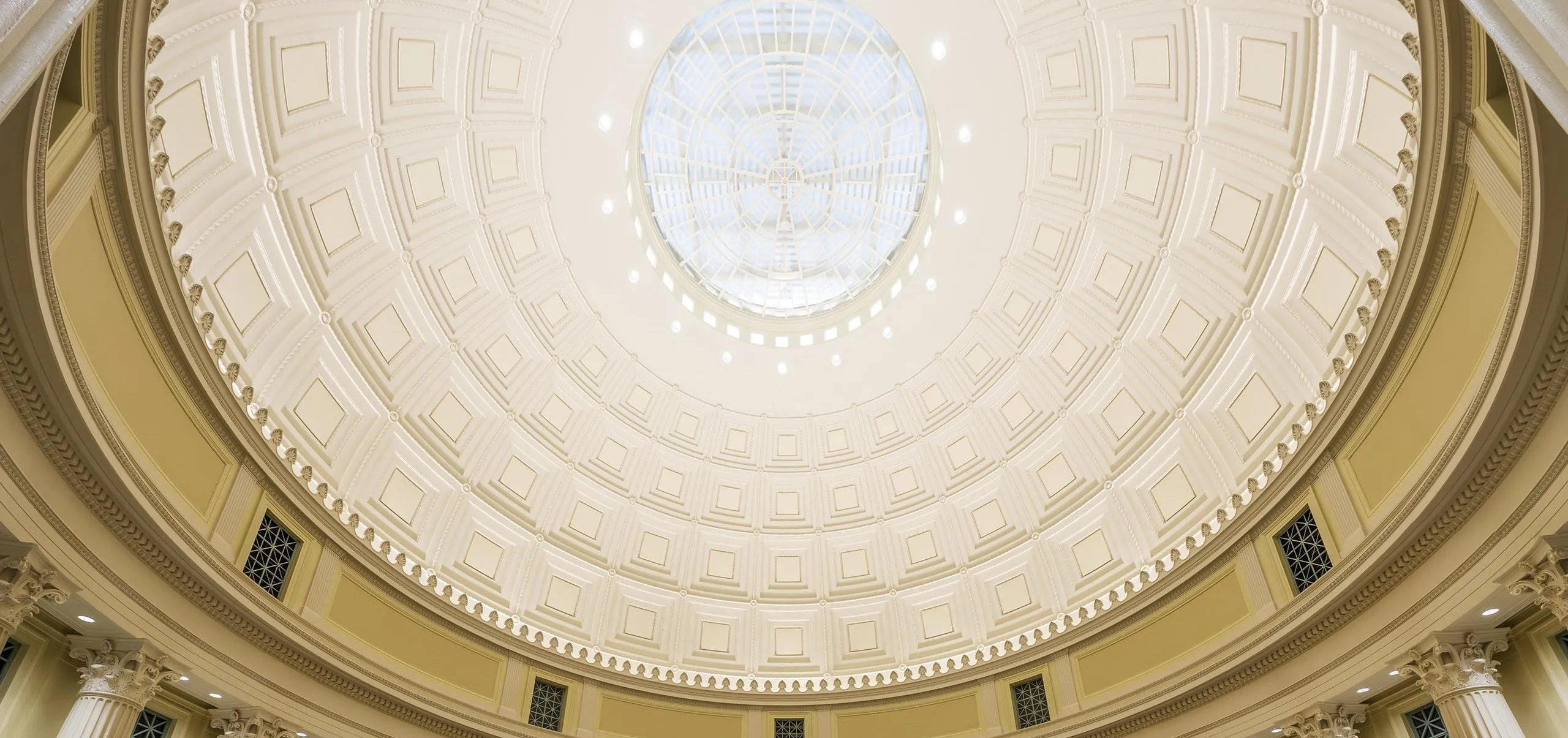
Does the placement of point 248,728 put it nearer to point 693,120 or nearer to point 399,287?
point 399,287

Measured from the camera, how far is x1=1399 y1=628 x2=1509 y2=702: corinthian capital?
468 inches

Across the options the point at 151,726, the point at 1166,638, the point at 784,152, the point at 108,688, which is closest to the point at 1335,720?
the point at 1166,638

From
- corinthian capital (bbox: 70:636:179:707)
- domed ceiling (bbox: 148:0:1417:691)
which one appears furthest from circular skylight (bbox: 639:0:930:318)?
corinthian capital (bbox: 70:636:179:707)

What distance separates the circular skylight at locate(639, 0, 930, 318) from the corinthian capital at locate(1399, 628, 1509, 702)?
18.1 meters

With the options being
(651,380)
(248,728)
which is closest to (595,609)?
(651,380)

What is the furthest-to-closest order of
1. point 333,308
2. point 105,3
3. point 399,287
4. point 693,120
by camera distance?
point 693,120, point 399,287, point 333,308, point 105,3

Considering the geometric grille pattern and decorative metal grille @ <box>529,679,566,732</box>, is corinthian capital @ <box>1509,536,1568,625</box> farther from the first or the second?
decorative metal grille @ <box>529,679,566,732</box>

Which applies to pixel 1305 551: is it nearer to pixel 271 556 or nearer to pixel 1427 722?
pixel 1427 722

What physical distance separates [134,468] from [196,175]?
5.83 meters

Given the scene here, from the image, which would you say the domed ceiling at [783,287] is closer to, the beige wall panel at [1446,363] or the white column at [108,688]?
the beige wall panel at [1446,363]

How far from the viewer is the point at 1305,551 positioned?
15.9 m

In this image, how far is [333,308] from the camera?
18.3 metres

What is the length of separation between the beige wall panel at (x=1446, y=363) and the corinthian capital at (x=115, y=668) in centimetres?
2063

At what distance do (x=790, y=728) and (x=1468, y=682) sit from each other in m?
16.2
